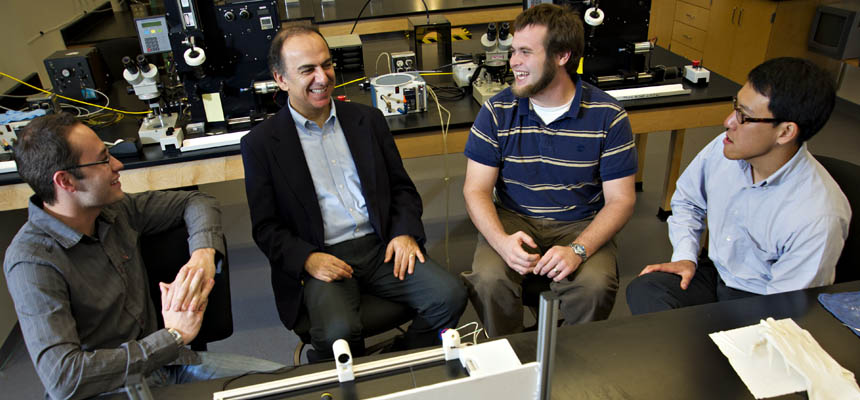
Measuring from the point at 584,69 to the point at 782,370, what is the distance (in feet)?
6.33

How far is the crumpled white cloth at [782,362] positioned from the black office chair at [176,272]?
126 cm

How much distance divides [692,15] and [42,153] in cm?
469

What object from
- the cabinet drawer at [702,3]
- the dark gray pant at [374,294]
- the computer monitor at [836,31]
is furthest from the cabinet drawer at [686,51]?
the dark gray pant at [374,294]

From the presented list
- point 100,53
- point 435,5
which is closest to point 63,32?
point 100,53

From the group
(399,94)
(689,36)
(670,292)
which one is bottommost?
(670,292)

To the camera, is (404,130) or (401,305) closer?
(401,305)

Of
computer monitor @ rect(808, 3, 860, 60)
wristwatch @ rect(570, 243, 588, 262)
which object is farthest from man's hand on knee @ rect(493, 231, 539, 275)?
computer monitor @ rect(808, 3, 860, 60)

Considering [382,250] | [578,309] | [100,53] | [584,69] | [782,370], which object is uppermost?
[100,53]

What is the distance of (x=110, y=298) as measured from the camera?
1392 millimetres

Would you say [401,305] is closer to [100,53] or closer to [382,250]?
[382,250]

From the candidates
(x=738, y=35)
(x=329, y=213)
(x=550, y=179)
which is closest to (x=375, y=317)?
(x=329, y=213)

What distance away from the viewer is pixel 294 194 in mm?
1819

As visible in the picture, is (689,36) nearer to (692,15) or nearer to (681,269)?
(692,15)

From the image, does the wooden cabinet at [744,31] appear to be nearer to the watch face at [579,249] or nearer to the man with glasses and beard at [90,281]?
the watch face at [579,249]
